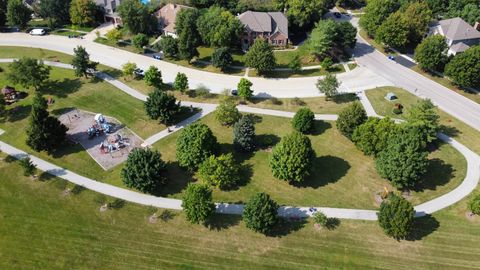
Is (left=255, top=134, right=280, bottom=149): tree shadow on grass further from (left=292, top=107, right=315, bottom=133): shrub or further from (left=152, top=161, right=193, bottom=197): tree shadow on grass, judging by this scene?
(left=152, top=161, right=193, bottom=197): tree shadow on grass

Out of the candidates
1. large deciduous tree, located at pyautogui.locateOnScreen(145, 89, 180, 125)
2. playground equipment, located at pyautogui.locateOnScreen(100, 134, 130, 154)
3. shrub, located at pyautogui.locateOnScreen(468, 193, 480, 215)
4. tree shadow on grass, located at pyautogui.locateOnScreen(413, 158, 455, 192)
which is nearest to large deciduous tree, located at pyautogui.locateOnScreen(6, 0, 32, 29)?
playground equipment, located at pyautogui.locateOnScreen(100, 134, 130, 154)

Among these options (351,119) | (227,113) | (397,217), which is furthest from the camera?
(227,113)

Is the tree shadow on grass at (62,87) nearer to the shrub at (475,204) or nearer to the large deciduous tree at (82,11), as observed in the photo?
the large deciduous tree at (82,11)

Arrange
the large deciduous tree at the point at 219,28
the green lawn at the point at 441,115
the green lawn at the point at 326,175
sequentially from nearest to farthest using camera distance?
the green lawn at the point at 326,175 < the green lawn at the point at 441,115 < the large deciduous tree at the point at 219,28

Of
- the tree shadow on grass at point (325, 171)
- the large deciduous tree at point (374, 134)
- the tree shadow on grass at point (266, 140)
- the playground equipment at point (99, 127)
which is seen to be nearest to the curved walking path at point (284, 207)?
the tree shadow on grass at point (325, 171)

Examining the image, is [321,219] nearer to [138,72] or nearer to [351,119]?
[351,119]

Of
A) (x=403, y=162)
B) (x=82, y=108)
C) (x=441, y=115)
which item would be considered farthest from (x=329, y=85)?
(x=82, y=108)

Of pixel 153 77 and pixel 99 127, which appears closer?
pixel 99 127
